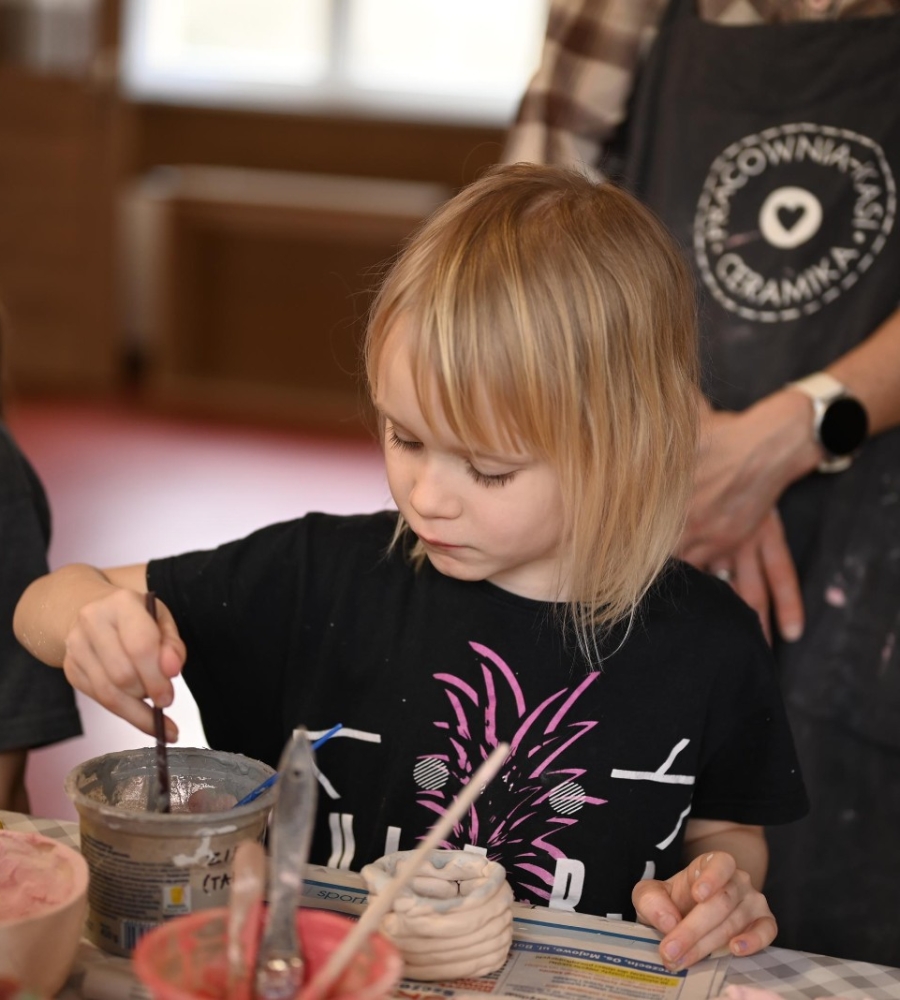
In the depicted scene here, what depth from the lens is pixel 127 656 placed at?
3.16 feet

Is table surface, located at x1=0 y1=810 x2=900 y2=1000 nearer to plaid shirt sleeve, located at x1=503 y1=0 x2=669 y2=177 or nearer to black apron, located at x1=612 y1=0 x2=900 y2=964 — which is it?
black apron, located at x1=612 y1=0 x2=900 y2=964

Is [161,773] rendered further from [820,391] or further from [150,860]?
[820,391]

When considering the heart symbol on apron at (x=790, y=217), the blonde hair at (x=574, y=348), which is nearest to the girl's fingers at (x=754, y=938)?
the blonde hair at (x=574, y=348)

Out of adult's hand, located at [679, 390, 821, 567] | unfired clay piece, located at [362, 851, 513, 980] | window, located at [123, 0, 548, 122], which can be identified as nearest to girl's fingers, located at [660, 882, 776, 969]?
unfired clay piece, located at [362, 851, 513, 980]

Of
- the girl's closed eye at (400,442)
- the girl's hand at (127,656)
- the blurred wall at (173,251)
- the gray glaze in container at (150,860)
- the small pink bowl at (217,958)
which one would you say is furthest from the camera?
the blurred wall at (173,251)

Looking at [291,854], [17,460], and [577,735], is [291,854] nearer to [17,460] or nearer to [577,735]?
[577,735]

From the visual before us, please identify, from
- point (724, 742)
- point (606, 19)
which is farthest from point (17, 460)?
point (606, 19)

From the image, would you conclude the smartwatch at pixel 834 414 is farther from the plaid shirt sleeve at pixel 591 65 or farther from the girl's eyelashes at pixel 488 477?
the girl's eyelashes at pixel 488 477

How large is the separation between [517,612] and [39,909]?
50cm

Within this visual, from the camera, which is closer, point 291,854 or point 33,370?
point 291,854

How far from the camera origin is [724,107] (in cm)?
156

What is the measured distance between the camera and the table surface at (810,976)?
0.90 meters

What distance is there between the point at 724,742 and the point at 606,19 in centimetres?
85

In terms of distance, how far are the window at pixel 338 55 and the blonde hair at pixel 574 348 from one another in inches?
218
